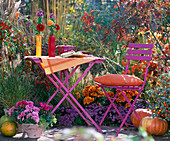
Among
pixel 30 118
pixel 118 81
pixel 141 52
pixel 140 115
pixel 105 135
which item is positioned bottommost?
pixel 105 135

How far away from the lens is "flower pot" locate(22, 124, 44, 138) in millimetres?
2789

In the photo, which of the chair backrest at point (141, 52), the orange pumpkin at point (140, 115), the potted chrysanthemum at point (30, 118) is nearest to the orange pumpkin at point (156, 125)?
the orange pumpkin at point (140, 115)

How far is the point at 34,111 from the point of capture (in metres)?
2.82

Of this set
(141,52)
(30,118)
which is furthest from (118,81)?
(30,118)

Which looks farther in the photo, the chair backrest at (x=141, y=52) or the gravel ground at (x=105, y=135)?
the chair backrest at (x=141, y=52)

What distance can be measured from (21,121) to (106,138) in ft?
3.00

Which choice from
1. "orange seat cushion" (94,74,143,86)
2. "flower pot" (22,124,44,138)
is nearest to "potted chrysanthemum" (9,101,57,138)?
"flower pot" (22,124,44,138)

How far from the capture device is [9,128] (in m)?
2.82

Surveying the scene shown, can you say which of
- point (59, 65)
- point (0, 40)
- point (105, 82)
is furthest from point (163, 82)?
point (0, 40)

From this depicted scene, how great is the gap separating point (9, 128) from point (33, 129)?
0.82 ft

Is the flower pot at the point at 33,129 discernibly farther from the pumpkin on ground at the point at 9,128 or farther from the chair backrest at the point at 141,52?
the chair backrest at the point at 141,52

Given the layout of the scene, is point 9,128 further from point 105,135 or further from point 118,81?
point 118,81

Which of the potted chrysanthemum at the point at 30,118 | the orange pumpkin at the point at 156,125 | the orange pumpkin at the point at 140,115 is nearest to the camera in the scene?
the potted chrysanthemum at the point at 30,118

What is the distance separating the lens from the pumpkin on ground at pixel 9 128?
9.25 ft
